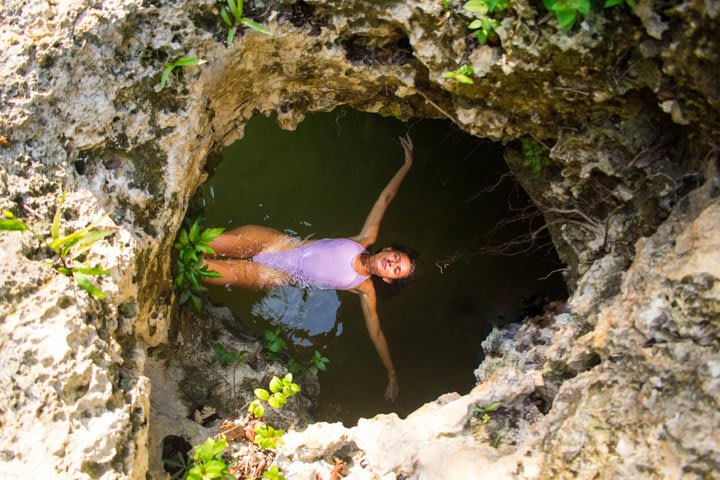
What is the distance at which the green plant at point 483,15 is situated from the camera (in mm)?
2137

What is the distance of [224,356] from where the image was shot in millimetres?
3205

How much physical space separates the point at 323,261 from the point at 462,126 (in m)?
1.65

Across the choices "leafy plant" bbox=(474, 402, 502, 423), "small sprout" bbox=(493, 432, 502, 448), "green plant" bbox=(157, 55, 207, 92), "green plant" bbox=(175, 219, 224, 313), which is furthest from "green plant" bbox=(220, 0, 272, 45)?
"small sprout" bbox=(493, 432, 502, 448)

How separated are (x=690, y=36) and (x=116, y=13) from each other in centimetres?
226

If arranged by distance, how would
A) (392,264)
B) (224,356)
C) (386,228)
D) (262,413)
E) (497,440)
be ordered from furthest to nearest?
(386,228) < (392,264) < (224,356) < (262,413) < (497,440)

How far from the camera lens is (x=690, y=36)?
181cm

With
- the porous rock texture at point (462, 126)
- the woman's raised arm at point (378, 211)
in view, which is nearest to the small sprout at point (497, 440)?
the porous rock texture at point (462, 126)

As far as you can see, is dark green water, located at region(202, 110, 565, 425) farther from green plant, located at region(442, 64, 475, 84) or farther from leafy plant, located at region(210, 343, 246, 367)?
green plant, located at region(442, 64, 475, 84)

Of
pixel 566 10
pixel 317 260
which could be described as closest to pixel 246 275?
pixel 317 260

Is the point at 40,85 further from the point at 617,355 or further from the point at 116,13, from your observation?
the point at 617,355

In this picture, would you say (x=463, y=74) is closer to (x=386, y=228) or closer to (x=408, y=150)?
(x=408, y=150)

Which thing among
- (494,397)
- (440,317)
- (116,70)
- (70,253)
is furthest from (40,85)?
(440,317)

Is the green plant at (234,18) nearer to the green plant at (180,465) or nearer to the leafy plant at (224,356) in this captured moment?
the leafy plant at (224,356)

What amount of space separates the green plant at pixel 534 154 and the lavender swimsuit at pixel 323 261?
1514 millimetres
